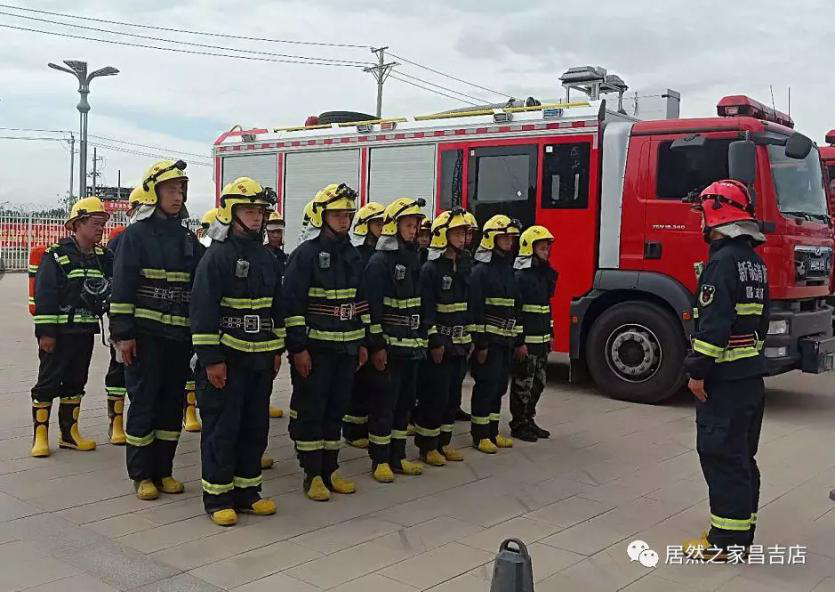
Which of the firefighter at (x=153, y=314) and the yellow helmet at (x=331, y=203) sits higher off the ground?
the yellow helmet at (x=331, y=203)

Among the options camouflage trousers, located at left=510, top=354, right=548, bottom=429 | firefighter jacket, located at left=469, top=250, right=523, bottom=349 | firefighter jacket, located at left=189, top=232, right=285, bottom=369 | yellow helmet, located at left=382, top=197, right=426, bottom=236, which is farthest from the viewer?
camouflage trousers, located at left=510, top=354, right=548, bottom=429

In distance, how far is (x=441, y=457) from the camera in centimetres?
631

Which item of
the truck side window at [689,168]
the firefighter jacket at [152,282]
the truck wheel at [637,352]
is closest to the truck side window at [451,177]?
the truck wheel at [637,352]

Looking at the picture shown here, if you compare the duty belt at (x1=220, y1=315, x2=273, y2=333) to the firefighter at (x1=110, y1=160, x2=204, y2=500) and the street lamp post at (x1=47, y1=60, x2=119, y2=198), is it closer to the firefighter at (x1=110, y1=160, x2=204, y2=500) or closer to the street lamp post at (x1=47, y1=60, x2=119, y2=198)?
the firefighter at (x1=110, y1=160, x2=204, y2=500)

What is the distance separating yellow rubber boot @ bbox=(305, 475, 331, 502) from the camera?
5.33 metres

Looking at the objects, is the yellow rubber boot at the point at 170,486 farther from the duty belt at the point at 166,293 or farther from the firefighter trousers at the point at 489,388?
the firefighter trousers at the point at 489,388

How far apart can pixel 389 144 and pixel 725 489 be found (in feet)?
22.6

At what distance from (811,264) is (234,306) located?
6.01 metres

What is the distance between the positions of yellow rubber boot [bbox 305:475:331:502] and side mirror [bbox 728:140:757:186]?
4436 mm

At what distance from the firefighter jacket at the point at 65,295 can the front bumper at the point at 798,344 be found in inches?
233

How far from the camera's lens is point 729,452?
14.4 feet

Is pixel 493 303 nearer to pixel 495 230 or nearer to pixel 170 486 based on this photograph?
pixel 495 230

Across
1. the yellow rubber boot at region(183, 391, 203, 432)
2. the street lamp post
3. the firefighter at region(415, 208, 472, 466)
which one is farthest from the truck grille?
the street lamp post

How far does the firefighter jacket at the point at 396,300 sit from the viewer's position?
18.8 feet
